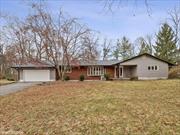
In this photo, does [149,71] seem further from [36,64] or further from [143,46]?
[143,46]

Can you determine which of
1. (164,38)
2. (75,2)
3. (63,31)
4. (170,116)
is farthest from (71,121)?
(164,38)

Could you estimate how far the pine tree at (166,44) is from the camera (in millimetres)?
52903

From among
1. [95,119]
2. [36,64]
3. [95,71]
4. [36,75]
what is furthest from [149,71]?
[95,119]

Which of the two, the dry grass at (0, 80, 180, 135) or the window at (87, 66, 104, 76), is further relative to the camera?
the window at (87, 66, 104, 76)

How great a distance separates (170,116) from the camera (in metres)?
8.12

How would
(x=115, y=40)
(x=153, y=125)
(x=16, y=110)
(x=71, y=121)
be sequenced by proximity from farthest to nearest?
(x=115, y=40) → (x=16, y=110) → (x=71, y=121) → (x=153, y=125)

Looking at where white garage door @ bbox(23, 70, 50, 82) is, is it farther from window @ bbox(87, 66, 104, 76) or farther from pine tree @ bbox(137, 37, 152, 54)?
pine tree @ bbox(137, 37, 152, 54)

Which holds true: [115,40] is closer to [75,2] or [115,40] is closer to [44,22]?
[44,22]

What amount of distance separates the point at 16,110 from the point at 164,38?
157 ft

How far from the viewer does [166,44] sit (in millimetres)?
53406

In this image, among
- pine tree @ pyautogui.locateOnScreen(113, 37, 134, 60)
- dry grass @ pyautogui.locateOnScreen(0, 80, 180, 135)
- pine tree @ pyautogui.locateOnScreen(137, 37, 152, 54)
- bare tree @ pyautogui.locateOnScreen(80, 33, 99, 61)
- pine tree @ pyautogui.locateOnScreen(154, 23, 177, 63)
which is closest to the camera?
dry grass @ pyautogui.locateOnScreen(0, 80, 180, 135)

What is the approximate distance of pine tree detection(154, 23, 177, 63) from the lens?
52.9 meters

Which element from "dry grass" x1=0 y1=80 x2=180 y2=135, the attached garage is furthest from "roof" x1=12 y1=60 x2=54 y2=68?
"dry grass" x1=0 y1=80 x2=180 y2=135

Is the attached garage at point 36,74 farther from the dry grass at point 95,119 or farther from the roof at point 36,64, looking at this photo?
the dry grass at point 95,119
